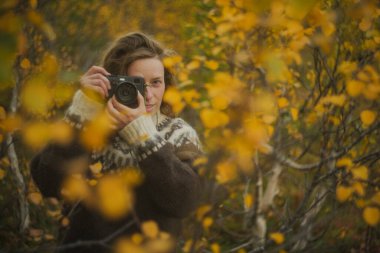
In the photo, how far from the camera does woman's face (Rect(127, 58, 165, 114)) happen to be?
5.71 feet

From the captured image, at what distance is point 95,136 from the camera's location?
1.04 metres

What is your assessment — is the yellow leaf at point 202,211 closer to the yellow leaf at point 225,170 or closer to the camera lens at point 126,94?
the yellow leaf at point 225,170

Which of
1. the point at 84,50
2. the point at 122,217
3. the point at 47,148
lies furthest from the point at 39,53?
the point at 122,217

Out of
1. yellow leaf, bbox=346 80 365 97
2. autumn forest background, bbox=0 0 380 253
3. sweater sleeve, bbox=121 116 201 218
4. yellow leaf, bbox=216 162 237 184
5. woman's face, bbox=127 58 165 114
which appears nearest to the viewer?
autumn forest background, bbox=0 0 380 253

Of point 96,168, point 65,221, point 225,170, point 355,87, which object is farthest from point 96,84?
point 355,87

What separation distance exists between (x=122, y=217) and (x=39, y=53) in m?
3.17

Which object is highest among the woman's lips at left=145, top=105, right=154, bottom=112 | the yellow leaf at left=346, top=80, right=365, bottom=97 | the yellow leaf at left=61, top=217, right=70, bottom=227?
the yellow leaf at left=346, top=80, right=365, bottom=97

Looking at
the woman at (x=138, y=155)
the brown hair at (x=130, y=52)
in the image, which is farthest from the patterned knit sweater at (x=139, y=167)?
the brown hair at (x=130, y=52)

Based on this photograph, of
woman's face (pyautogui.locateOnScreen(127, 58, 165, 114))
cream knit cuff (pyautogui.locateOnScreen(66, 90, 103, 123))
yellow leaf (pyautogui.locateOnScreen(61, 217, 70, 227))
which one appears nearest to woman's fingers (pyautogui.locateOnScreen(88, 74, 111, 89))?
cream knit cuff (pyautogui.locateOnScreen(66, 90, 103, 123))

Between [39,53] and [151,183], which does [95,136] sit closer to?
[151,183]

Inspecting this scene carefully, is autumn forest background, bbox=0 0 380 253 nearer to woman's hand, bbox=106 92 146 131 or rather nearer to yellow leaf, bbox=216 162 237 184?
yellow leaf, bbox=216 162 237 184

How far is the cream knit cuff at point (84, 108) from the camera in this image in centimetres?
148

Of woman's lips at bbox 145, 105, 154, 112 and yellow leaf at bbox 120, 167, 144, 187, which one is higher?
woman's lips at bbox 145, 105, 154, 112

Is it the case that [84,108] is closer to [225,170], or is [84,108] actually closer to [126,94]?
[126,94]
